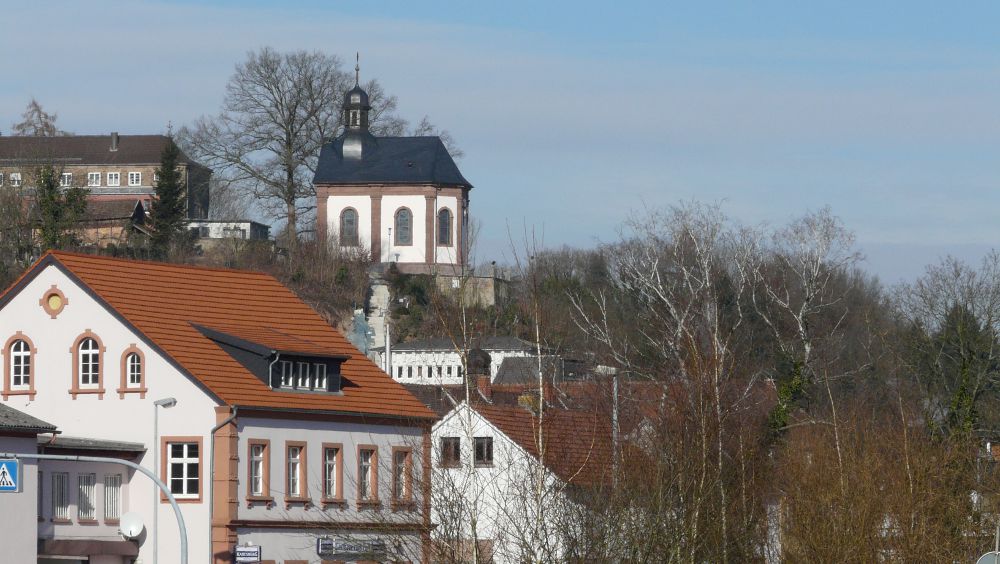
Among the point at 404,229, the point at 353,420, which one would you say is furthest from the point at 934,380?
the point at 404,229

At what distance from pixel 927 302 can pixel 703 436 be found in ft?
159

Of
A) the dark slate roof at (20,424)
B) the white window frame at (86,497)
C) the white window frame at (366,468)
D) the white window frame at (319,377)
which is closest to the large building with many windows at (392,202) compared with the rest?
the white window frame at (319,377)

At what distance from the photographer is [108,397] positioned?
45.8 metres

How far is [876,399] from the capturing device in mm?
66750

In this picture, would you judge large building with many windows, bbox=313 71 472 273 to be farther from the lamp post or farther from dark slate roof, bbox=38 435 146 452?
dark slate roof, bbox=38 435 146 452

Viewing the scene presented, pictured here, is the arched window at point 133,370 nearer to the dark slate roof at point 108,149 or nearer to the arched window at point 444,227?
the arched window at point 444,227

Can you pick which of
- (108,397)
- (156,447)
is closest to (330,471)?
(156,447)

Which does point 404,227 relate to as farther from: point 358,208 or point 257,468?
point 257,468

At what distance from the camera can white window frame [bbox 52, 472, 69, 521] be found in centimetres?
4300

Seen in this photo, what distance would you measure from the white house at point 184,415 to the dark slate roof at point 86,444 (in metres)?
0.05

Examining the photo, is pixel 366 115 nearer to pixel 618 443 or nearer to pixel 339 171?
pixel 339 171

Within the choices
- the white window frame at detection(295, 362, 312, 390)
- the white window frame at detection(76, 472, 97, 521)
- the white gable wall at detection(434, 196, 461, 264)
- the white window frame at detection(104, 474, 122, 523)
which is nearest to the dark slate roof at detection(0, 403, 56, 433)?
the white window frame at detection(76, 472, 97, 521)

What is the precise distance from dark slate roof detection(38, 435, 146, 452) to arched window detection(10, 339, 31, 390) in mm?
2564

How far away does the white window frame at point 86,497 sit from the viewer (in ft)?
144
